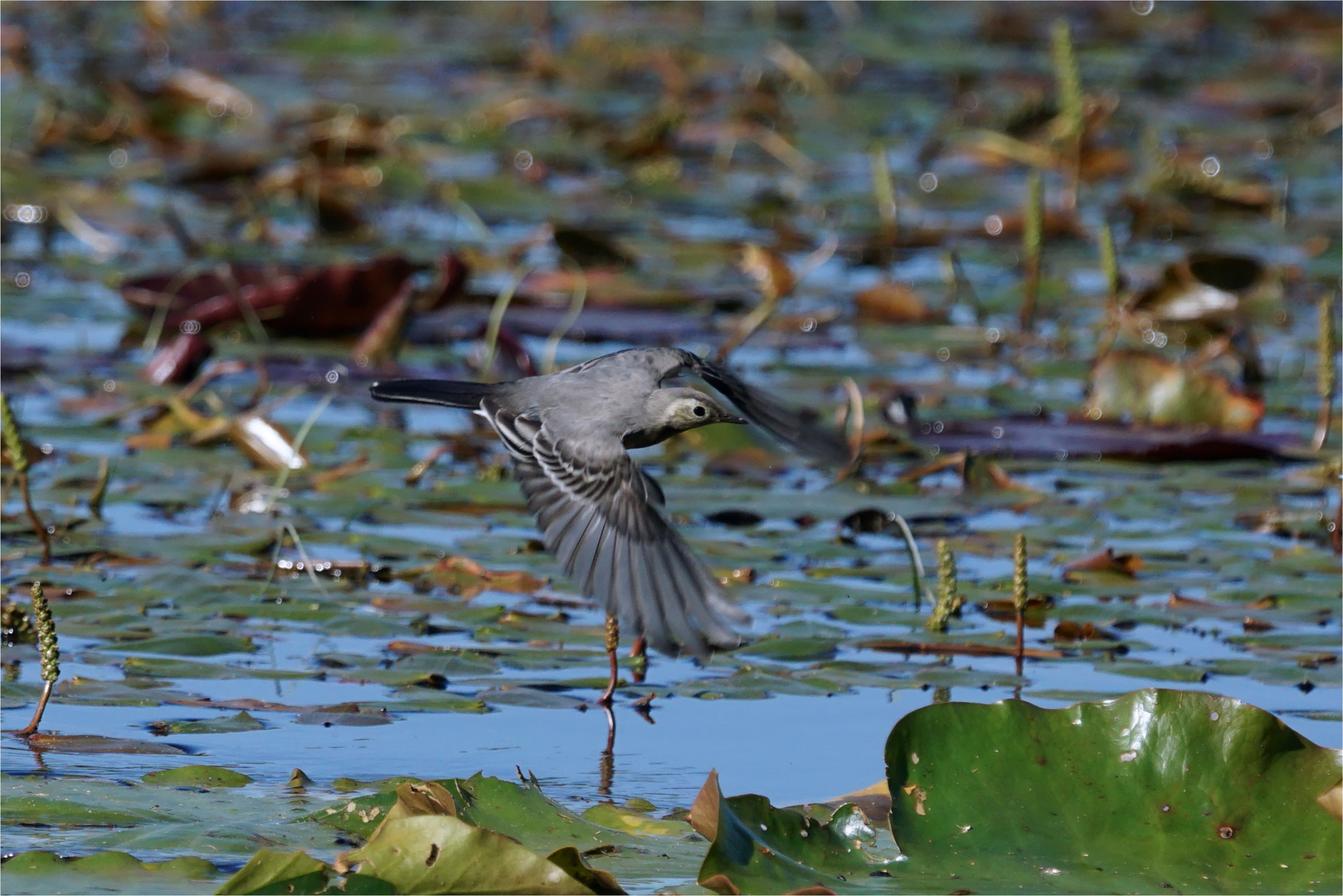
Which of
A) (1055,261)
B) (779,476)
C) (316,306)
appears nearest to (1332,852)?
(779,476)

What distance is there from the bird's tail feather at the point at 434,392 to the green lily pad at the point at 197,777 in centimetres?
127

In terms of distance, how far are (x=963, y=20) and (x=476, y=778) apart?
1336 centimetres

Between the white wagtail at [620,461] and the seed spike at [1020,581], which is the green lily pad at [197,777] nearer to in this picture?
the white wagtail at [620,461]

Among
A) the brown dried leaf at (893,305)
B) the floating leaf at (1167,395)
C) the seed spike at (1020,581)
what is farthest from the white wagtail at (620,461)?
the brown dried leaf at (893,305)

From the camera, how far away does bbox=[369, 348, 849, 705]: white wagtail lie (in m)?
3.51

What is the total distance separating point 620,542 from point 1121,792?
3.51 ft

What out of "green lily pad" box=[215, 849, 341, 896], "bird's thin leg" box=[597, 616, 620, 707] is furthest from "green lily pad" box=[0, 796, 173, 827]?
"bird's thin leg" box=[597, 616, 620, 707]

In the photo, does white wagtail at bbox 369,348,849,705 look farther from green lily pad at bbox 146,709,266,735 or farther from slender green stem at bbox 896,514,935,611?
green lily pad at bbox 146,709,266,735

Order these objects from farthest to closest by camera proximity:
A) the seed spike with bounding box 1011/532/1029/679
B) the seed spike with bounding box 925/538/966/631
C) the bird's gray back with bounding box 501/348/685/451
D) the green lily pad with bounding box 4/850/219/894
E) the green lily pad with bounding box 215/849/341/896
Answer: the seed spike with bounding box 925/538/966/631 → the bird's gray back with bounding box 501/348/685/451 → the seed spike with bounding box 1011/532/1029/679 → the green lily pad with bounding box 4/850/219/894 → the green lily pad with bounding box 215/849/341/896

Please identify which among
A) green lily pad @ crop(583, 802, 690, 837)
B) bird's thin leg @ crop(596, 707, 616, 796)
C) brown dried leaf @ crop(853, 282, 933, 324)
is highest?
brown dried leaf @ crop(853, 282, 933, 324)

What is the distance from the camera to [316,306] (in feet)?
23.0

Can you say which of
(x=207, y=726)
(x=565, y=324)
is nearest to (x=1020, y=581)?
(x=207, y=726)

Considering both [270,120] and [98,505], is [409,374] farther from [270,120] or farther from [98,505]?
[270,120]

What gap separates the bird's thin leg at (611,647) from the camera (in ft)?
12.5
